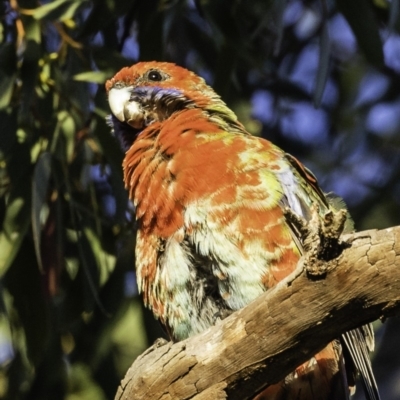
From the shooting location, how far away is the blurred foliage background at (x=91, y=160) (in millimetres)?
3471

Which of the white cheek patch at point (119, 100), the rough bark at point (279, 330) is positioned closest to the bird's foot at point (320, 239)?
the rough bark at point (279, 330)

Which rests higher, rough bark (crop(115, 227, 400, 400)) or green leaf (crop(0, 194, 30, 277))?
rough bark (crop(115, 227, 400, 400))

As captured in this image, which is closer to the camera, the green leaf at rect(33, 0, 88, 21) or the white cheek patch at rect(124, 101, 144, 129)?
the white cheek patch at rect(124, 101, 144, 129)

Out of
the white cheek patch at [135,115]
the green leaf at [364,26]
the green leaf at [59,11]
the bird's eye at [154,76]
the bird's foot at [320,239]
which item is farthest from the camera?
the green leaf at [364,26]

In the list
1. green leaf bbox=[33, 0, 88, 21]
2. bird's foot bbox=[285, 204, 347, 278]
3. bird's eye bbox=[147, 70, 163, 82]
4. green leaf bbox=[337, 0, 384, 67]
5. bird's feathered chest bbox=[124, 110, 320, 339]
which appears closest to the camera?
bird's foot bbox=[285, 204, 347, 278]

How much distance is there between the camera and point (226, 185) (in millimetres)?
2750

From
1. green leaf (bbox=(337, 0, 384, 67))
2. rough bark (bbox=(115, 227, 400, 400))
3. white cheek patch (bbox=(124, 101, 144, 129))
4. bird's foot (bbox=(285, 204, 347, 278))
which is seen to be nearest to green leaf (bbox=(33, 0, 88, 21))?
white cheek patch (bbox=(124, 101, 144, 129))

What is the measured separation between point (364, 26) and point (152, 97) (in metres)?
0.96

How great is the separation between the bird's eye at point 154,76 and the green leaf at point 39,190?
0.46 m

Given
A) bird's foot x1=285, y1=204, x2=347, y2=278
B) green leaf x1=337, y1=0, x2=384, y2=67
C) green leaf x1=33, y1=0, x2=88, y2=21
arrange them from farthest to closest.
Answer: green leaf x1=337, y1=0, x2=384, y2=67 → green leaf x1=33, y1=0, x2=88, y2=21 → bird's foot x1=285, y1=204, x2=347, y2=278

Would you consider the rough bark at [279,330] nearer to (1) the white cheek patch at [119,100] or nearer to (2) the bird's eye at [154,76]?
(1) the white cheek patch at [119,100]

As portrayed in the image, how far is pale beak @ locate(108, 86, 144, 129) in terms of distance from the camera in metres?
3.14

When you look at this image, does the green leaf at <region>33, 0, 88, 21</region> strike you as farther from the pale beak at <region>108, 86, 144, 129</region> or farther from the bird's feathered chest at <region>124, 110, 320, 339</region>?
the bird's feathered chest at <region>124, 110, 320, 339</region>

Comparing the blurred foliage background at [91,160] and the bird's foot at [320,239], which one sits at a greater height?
the bird's foot at [320,239]
